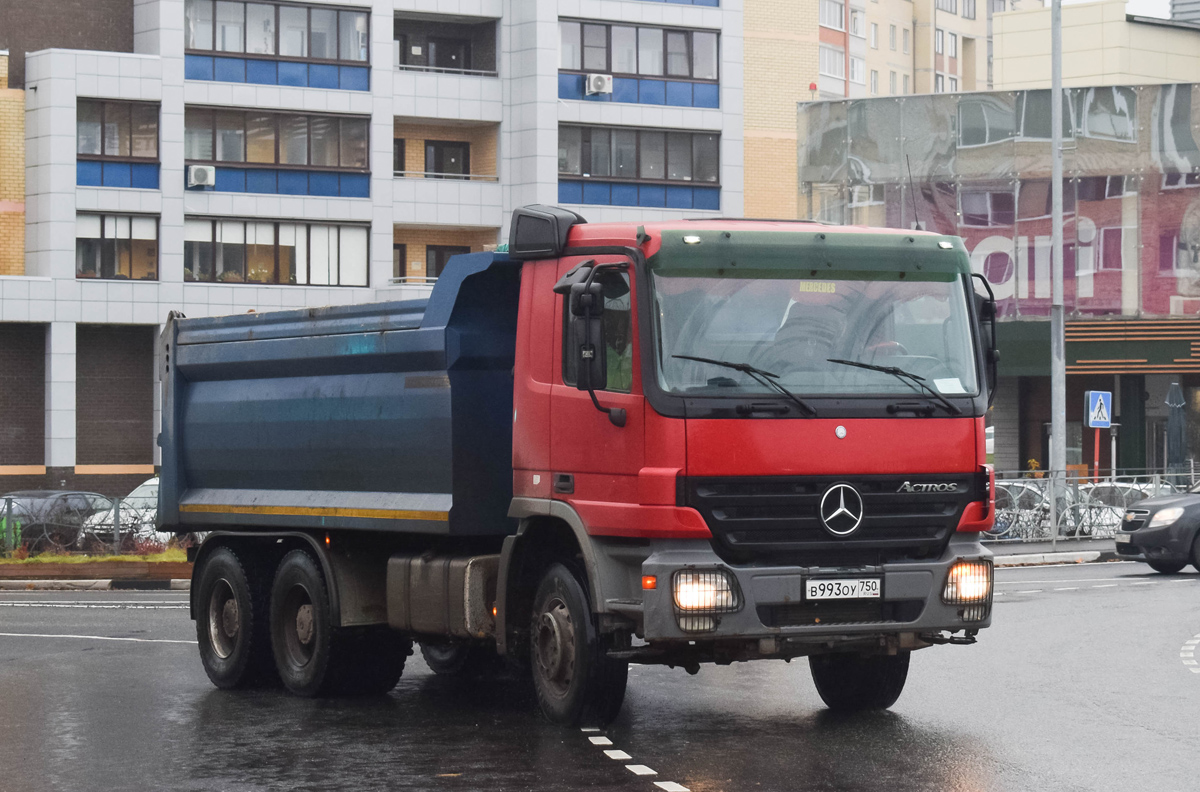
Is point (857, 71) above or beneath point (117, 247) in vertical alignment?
above

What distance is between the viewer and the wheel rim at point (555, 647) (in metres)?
11.0

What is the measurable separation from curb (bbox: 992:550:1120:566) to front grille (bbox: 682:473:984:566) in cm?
1907

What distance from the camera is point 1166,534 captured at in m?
25.7

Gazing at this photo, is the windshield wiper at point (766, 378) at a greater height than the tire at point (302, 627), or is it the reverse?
the windshield wiper at point (766, 378)

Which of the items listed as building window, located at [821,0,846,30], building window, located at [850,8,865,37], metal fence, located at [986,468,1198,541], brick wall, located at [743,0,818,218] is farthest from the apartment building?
building window, located at [850,8,865,37]

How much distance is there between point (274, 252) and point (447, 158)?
631 cm

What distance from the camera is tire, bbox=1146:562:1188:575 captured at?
25797 mm

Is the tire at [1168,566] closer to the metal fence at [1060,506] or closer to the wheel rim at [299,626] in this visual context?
the metal fence at [1060,506]

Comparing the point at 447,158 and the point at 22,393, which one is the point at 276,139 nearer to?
the point at 447,158

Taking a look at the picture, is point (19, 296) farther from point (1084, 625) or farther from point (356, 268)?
point (1084, 625)

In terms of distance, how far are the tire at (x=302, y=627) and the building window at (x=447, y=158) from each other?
40.6 meters

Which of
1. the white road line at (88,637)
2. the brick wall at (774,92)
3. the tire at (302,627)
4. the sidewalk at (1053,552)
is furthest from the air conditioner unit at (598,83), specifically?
the tire at (302,627)

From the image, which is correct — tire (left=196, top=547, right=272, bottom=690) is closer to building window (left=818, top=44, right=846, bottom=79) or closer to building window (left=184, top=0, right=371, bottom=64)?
building window (left=184, top=0, right=371, bottom=64)

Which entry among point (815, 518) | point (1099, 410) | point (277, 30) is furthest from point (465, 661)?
point (277, 30)
